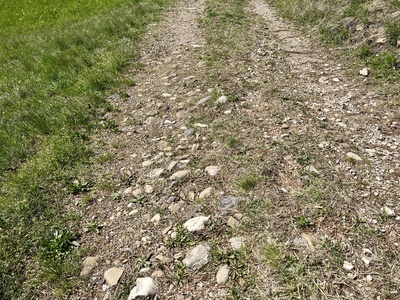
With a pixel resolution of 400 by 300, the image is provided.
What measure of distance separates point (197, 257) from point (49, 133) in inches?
191

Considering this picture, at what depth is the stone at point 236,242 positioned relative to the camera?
3807mm

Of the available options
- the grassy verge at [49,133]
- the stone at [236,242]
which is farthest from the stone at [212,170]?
the grassy verge at [49,133]

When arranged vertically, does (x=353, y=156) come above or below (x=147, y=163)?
below

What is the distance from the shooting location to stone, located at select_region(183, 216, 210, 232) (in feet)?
13.6

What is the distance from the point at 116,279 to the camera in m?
3.72

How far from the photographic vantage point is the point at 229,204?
4.40m

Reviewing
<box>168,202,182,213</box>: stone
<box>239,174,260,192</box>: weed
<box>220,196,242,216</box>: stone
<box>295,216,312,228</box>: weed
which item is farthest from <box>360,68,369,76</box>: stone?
<box>168,202,182,213</box>: stone

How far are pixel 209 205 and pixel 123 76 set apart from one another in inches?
240

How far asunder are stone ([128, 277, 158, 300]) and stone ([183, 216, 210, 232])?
2.81ft

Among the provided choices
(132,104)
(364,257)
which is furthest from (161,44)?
(364,257)

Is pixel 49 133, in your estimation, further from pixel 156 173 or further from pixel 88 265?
pixel 88 265

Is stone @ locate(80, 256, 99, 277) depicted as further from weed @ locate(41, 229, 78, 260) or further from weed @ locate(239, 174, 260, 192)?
weed @ locate(239, 174, 260, 192)

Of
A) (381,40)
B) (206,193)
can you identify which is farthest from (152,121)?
(381,40)

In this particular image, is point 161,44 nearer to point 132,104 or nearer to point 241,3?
point 132,104
